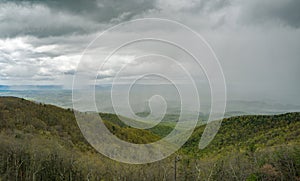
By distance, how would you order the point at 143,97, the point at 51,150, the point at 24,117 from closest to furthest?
the point at 143,97
the point at 51,150
the point at 24,117

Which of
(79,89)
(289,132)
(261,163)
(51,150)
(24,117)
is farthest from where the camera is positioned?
(289,132)

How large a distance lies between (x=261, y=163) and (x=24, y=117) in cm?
5432

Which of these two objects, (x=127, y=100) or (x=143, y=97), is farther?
(x=143, y=97)

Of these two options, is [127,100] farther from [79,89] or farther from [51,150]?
[51,150]

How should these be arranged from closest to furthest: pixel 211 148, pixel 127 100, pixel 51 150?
pixel 127 100, pixel 51 150, pixel 211 148

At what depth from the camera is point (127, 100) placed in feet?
39.0

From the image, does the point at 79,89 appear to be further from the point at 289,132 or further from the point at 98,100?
the point at 289,132

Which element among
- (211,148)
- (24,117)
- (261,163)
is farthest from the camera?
(211,148)

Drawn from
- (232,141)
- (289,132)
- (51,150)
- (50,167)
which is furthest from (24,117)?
(289,132)

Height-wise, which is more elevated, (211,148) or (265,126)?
(265,126)

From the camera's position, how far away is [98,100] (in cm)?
1212

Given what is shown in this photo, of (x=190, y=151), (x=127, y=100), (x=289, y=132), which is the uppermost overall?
(x=127, y=100)

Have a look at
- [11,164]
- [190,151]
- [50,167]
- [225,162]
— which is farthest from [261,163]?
[190,151]

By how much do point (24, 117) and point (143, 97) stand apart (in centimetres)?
6255
